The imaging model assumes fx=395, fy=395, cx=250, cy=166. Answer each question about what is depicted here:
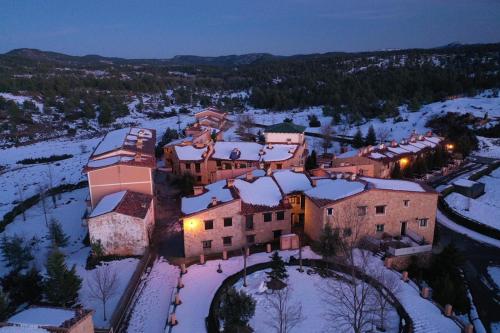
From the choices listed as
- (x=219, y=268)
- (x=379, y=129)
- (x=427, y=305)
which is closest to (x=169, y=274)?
(x=219, y=268)

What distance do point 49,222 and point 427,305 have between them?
115ft

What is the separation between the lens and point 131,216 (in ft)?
99.0

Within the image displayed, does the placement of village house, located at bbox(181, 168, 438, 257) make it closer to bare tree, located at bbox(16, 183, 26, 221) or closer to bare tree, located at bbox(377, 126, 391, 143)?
bare tree, located at bbox(16, 183, 26, 221)

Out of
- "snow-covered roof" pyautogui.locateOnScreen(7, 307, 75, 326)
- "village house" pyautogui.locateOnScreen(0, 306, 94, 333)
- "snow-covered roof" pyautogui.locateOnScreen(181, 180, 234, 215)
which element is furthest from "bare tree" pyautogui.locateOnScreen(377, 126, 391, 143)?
"snow-covered roof" pyautogui.locateOnScreen(7, 307, 75, 326)

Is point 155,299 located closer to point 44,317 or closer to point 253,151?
point 44,317

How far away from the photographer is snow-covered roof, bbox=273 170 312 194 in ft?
115

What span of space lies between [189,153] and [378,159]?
23.2 m

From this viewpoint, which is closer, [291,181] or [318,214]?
[318,214]

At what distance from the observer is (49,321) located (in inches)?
679

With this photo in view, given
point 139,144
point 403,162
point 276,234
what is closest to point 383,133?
point 403,162

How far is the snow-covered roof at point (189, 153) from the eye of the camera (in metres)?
48.3

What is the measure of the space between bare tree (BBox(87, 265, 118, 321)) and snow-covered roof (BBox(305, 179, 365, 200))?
16.3 meters

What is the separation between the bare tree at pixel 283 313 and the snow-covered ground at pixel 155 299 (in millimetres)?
6248

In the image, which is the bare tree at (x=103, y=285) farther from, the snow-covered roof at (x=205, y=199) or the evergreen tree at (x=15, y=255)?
the snow-covered roof at (x=205, y=199)
